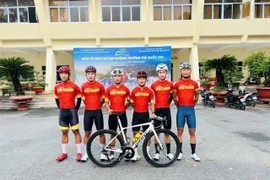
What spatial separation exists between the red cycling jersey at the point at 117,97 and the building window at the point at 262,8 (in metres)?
15.4

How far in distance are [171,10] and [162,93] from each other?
12.0m

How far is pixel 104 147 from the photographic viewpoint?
331 cm

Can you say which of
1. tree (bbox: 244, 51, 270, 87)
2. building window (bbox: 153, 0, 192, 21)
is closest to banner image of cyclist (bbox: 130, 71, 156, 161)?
tree (bbox: 244, 51, 270, 87)

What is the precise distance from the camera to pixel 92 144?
3293 mm

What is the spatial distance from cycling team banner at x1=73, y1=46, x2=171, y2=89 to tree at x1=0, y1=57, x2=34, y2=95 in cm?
276

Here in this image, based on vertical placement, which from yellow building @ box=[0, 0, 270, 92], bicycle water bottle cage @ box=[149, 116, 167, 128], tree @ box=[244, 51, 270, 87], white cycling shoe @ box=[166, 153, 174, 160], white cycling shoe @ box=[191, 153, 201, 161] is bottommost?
white cycling shoe @ box=[191, 153, 201, 161]

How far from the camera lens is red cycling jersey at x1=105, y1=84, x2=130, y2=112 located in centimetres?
333

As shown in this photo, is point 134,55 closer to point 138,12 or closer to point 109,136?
point 138,12

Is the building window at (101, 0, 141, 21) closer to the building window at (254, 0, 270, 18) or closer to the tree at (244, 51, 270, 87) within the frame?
the tree at (244, 51, 270, 87)

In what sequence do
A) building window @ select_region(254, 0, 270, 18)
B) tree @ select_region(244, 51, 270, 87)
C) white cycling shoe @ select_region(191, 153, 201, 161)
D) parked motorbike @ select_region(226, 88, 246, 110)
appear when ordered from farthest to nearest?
1. building window @ select_region(254, 0, 270, 18)
2. tree @ select_region(244, 51, 270, 87)
3. parked motorbike @ select_region(226, 88, 246, 110)
4. white cycling shoe @ select_region(191, 153, 201, 161)

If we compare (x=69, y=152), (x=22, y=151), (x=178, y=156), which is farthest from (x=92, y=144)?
(x=22, y=151)

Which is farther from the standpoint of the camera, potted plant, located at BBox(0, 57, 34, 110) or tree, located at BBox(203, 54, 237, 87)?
tree, located at BBox(203, 54, 237, 87)

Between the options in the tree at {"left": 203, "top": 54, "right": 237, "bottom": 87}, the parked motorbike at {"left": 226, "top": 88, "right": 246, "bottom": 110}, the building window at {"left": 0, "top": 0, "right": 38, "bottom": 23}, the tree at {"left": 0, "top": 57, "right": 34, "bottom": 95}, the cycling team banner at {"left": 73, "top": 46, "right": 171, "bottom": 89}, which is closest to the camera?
the parked motorbike at {"left": 226, "top": 88, "right": 246, "bottom": 110}

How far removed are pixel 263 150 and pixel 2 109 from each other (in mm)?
11271
